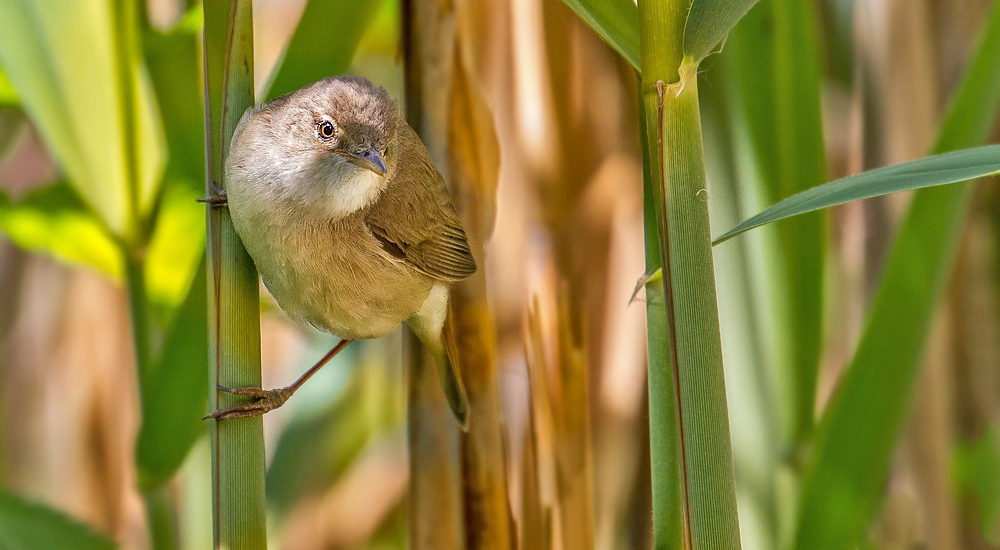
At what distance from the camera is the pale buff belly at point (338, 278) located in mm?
856

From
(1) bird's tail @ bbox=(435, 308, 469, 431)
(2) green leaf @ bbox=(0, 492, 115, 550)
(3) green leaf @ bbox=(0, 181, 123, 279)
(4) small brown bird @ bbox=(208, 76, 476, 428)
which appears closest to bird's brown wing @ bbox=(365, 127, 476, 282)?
(4) small brown bird @ bbox=(208, 76, 476, 428)

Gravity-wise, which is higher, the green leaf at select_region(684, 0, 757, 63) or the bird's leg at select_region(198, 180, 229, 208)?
the green leaf at select_region(684, 0, 757, 63)

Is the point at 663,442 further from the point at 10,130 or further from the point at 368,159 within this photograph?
the point at 10,130

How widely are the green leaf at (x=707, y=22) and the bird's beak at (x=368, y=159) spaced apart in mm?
396

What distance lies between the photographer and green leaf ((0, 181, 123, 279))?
1245 millimetres

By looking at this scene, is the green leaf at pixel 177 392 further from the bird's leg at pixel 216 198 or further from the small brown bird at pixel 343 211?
the bird's leg at pixel 216 198

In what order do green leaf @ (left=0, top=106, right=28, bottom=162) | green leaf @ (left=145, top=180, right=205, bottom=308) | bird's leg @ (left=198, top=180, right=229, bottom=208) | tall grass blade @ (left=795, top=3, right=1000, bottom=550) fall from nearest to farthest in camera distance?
bird's leg @ (left=198, top=180, right=229, bottom=208), tall grass blade @ (left=795, top=3, right=1000, bottom=550), green leaf @ (left=145, top=180, right=205, bottom=308), green leaf @ (left=0, top=106, right=28, bottom=162)

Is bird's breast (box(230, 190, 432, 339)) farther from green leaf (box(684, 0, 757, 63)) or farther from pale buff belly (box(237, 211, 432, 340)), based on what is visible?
green leaf (box(684, 0, 757, 63))

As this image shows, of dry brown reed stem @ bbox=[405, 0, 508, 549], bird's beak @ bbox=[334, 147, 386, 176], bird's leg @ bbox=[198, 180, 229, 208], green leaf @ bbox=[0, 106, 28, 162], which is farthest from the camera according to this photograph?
green leaf @ bbox=[0, 106, 28, 162]

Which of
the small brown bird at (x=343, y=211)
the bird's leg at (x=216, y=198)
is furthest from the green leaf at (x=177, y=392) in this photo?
the bird's leg at (x=216, y=198)

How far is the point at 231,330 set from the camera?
0.65 metres

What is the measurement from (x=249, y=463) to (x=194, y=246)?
0.65 metres

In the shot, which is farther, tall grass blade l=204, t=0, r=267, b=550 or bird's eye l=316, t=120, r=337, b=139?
bird's eye l=316, t=120, r=337, b=139

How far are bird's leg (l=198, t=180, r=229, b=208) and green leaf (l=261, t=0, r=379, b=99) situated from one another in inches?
10.2
